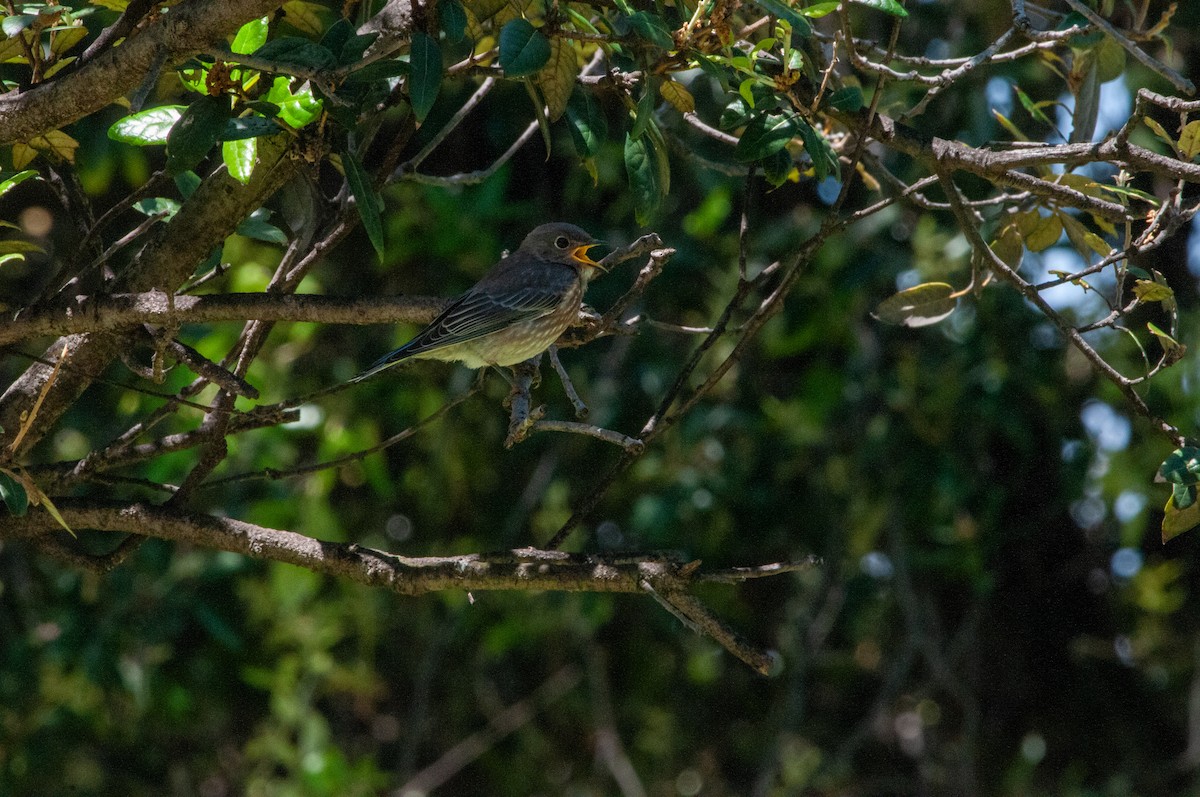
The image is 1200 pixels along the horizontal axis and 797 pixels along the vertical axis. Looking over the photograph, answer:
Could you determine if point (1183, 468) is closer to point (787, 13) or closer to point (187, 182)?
point (787, 13)

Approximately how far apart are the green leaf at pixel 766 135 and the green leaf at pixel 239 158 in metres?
1.14

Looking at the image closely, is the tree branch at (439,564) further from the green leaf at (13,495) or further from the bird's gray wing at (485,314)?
the bird's gray wing at (485,314)

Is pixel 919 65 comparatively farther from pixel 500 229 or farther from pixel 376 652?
pixel 376 652

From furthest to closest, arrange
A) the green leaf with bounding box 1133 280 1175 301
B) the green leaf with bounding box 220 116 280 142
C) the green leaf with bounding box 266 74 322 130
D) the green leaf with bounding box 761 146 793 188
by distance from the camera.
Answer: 1. the green leaf with bounding box 761 146 793 188
2. the green leaf with bounding box 1133 280 1175 301
3. the green leaf with bounding box 266 74 322 130
4. the green leaf with bounding box 220 116 280 142

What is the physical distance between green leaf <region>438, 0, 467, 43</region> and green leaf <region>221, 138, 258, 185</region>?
0.49m

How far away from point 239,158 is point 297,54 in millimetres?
283

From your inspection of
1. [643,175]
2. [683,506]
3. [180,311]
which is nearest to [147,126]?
[180,311]

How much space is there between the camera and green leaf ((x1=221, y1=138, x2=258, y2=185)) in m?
2.60

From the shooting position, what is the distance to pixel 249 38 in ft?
8.96

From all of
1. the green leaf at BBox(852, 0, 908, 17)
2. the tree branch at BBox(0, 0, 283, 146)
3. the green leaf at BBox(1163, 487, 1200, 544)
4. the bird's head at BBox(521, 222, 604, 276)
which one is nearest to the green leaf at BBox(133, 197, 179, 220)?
the tree branch at BBox(0, 0, 283, 146)

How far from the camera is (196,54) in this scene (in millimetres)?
2475

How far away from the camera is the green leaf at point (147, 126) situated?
104 inches

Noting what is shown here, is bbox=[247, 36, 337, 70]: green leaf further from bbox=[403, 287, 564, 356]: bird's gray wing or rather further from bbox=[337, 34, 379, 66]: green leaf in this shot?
bbox=[403, 287, 564, 356]: bird's gray wing

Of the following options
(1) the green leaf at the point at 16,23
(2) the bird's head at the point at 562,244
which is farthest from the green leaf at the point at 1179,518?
(2) the bird's head at the point at 562,244
